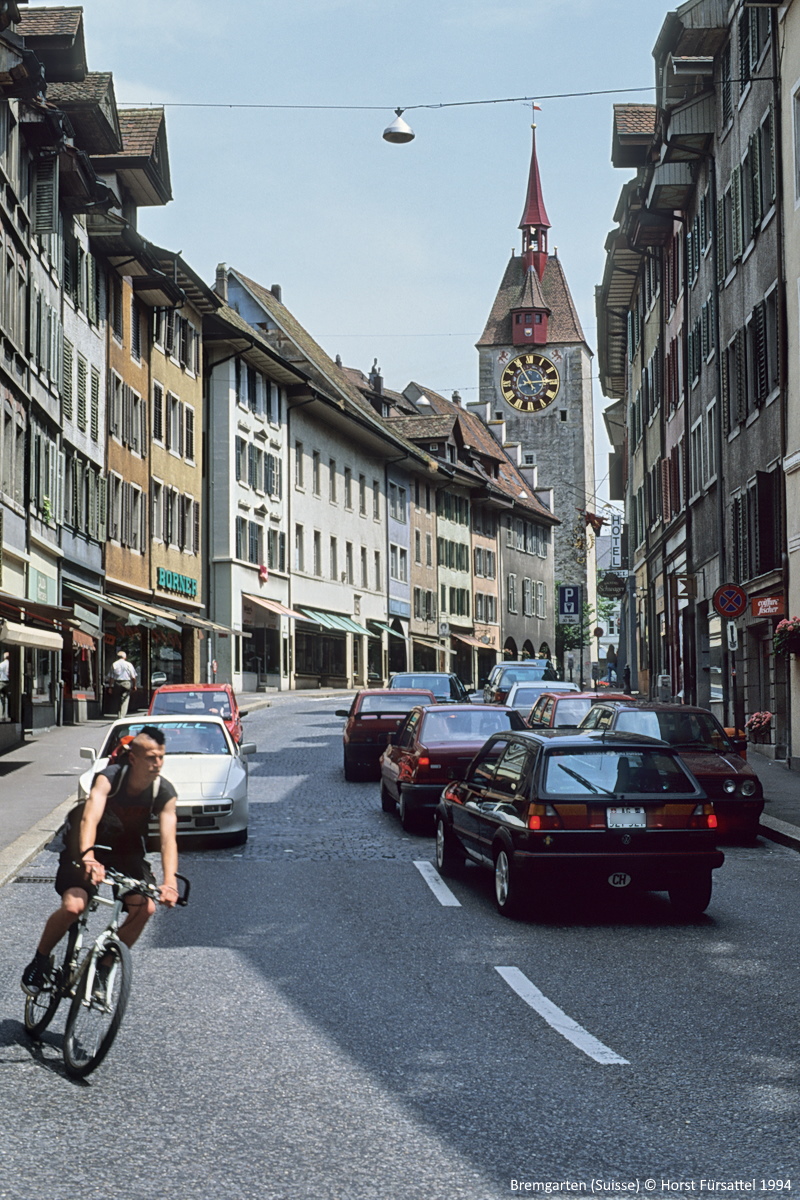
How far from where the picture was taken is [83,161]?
1448 inches

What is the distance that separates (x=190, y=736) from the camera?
1816 cm

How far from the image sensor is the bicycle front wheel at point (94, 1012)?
22.3ft

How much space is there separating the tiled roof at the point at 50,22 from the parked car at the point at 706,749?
25.6 meters

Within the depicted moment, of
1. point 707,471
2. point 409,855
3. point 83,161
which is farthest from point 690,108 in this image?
point 409,855

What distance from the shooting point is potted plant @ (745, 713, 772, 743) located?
2832 cm

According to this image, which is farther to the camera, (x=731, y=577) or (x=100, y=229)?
(x=100, y=229)

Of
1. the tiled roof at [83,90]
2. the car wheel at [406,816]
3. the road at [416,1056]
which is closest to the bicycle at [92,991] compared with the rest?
the road at [416,1056]

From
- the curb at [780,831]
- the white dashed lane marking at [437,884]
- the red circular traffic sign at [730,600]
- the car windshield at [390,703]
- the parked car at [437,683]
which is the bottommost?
the white dashed lane marking at [437,884]

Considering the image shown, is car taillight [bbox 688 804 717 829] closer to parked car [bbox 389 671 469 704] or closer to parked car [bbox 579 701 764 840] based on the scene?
parked car [bbox 579 701 764 840]

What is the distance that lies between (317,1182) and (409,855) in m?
10.6

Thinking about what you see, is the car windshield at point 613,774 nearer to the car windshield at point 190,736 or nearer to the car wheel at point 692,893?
the car wheel at point 692,893

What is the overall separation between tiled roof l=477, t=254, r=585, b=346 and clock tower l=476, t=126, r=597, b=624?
0.08 meters

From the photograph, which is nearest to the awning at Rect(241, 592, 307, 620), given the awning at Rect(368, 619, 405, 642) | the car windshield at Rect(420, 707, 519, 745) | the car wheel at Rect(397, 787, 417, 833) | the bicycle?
the awning at Rect(368, 619, 405, 642)

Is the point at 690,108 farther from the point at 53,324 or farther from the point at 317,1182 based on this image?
the point at 317,1182
